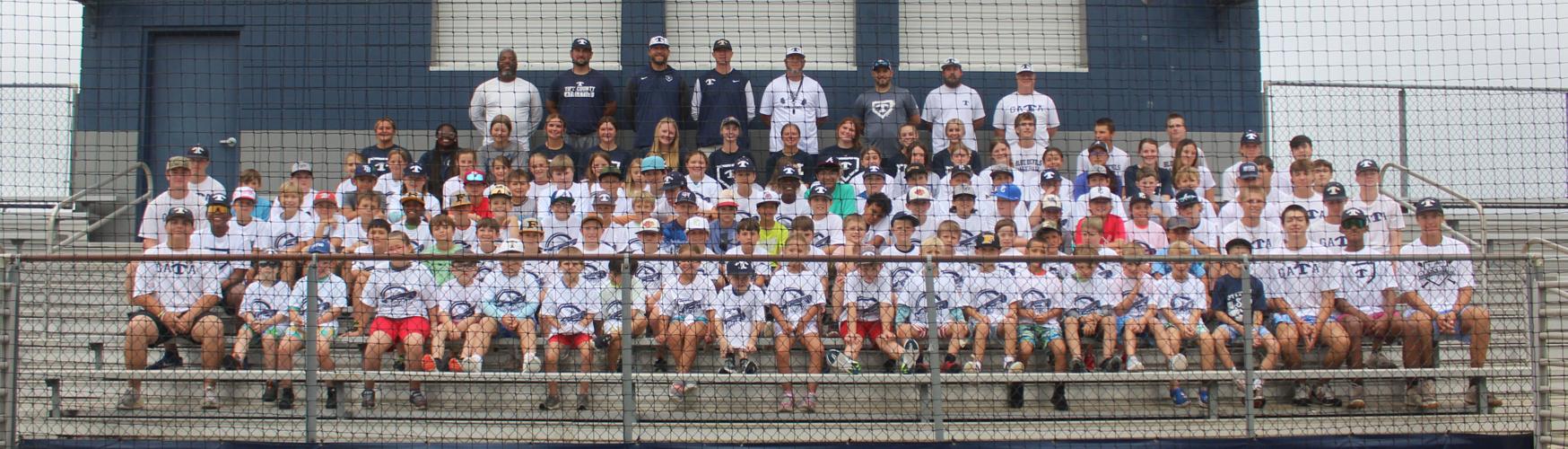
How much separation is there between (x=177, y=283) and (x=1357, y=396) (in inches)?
237

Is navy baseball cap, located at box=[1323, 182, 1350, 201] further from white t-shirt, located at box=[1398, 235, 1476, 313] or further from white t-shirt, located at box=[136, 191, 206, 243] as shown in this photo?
white t-shirt, located at box=[136, 191, 206, 243]

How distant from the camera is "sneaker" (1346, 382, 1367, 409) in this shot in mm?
6832

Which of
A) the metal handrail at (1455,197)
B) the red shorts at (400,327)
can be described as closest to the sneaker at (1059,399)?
the metal handrail at (1455,197)

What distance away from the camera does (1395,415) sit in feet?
21.8

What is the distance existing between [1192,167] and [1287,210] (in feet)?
3.97

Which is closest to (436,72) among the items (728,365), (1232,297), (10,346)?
(10,346)

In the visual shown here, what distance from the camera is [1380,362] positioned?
7.03 meters

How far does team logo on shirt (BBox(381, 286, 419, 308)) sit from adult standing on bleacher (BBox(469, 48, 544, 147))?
2.57 metres

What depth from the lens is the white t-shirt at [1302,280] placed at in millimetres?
7027

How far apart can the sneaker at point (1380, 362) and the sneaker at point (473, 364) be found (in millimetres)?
4428

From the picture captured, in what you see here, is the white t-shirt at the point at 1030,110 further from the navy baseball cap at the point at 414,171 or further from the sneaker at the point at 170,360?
the sneaker at the point at 170,360

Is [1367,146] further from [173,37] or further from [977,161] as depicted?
[173,37]

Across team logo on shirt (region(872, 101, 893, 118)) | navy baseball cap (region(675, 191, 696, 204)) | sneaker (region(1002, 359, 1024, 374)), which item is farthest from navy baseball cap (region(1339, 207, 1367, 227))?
navy baseball cap (region(675, 191, 696, 204))

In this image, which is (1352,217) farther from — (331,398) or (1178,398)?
(331,398)
